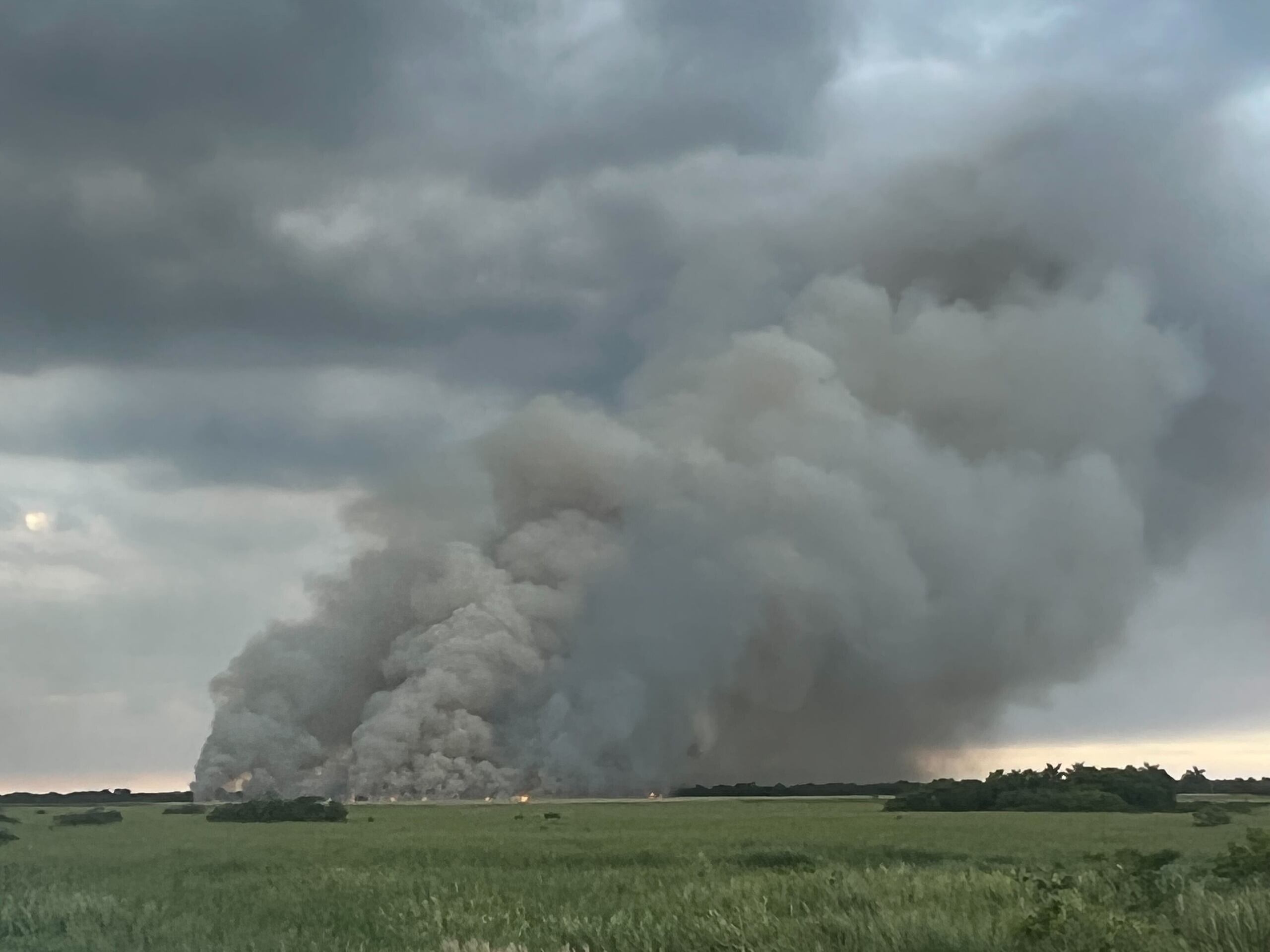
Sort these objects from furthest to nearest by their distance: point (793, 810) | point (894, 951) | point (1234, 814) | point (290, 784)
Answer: point (290, 784)
point (793, 810)
point (1234, 814)
point (894, 951)

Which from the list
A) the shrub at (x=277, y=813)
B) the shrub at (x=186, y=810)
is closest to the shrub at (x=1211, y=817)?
the shrub at (x=277, y=813)

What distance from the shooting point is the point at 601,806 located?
220 feet

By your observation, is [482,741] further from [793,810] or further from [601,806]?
[793,810]

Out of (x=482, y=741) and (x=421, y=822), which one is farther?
(x=482, y=741)

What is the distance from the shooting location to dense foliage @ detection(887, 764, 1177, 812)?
44062 millimetres

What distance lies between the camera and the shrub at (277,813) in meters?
42.2

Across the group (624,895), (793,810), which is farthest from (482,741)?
(624,895)

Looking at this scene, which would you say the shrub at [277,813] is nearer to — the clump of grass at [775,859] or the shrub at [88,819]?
the shrub at [88,819]

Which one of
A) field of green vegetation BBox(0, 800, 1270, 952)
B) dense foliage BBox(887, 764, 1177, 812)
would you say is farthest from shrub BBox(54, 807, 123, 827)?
dense foliage BBox(887, 764, 1177, 812)

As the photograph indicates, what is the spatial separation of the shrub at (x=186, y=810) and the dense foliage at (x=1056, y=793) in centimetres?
2890

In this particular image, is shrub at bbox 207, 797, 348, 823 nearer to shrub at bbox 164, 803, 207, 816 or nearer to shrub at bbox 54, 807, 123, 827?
shrub at bbox 164, 803, 207, 816

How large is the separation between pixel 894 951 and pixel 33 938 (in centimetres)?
1294

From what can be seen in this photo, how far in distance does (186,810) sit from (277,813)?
6161 millimetres

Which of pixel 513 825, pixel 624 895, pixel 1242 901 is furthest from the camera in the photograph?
pixel 513 825
